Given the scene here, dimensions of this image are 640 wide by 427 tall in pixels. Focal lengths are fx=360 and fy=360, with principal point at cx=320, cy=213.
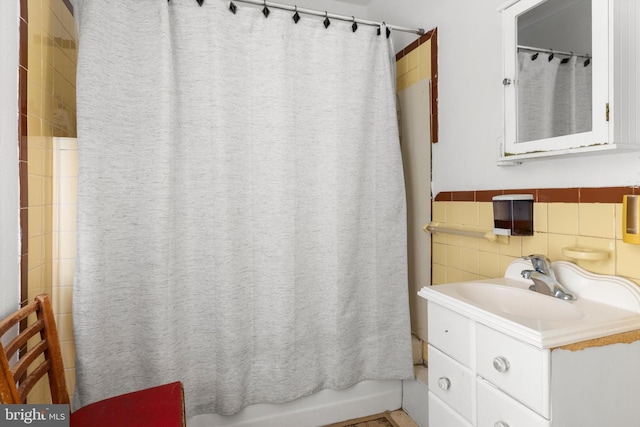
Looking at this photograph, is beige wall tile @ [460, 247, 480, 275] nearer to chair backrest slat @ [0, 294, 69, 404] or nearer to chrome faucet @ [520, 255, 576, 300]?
chrome faucet @ [520, 255, 576, 300]

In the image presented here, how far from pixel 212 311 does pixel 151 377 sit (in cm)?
37

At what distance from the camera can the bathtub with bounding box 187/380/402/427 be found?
5.72 ft

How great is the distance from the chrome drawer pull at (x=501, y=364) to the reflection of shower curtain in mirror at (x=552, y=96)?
0.72m

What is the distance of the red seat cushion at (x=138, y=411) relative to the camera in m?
1.11

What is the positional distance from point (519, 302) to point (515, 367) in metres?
0.38

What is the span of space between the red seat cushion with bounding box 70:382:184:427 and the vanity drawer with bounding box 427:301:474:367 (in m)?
0.89

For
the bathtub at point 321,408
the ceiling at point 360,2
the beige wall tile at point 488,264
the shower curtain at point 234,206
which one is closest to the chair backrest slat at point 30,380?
the shower curtain at point 234,206

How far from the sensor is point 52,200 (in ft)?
4.92

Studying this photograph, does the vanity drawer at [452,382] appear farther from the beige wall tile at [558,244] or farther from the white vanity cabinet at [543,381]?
the beige wall tile at [558,244]

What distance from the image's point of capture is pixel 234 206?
171cm

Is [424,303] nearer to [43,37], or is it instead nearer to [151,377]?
[151,377]

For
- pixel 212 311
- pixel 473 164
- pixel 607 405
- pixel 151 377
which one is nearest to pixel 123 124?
pixel 212 311

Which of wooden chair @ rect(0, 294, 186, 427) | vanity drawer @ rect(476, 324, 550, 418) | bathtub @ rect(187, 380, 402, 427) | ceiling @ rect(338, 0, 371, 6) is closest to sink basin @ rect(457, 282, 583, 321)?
vanity drawer @ rect(476, 324, 550, 418)

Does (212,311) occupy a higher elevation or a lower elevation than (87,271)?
lower
